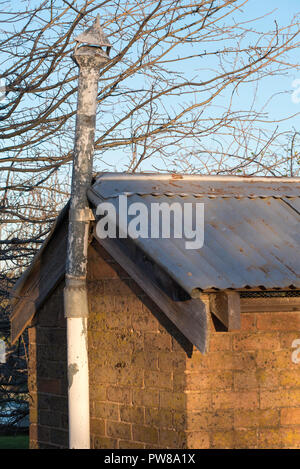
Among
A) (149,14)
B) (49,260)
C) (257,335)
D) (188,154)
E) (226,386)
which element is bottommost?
(226,386)

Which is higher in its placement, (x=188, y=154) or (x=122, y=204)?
(x=188, y=154)

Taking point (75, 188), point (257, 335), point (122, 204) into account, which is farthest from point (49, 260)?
point (257, 335)

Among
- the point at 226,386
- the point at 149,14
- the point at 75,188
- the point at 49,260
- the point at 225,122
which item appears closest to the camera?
the point at 226,386

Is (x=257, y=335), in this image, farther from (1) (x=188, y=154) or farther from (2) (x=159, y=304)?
(1) (x=188, y=154)

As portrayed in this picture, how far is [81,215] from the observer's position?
558 centimetres

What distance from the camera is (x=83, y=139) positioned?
580 cm

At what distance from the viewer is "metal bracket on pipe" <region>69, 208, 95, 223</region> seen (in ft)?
18.3

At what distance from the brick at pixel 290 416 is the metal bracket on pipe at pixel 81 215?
221 cm

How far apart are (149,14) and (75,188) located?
9.91 feet

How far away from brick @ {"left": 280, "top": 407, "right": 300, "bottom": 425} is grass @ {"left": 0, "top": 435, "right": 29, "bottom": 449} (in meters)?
6.11

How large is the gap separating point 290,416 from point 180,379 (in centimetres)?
95

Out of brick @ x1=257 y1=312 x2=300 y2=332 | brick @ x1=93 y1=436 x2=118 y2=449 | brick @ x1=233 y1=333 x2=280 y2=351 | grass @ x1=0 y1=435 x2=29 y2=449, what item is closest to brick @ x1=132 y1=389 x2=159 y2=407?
brick @ x1=93 y1=436 x2=118 y2=449

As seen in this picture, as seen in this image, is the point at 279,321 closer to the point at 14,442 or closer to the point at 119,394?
the point at 119,394

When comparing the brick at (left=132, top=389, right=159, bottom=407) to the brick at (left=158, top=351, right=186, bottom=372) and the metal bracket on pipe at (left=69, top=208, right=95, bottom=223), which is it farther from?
the metal bracket on pipe at (left=69, top=208, right=95, bottom=223)
